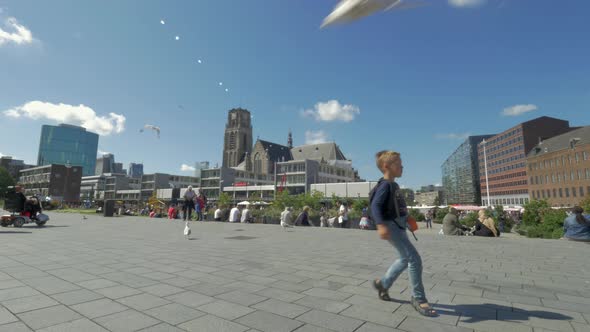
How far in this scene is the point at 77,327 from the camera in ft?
8.78

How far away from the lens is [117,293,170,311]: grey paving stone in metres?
3.29

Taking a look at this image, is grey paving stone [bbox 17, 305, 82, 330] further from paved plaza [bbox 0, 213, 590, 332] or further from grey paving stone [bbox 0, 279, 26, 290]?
grey paving stone [bbox 0, 279, 26, 290]

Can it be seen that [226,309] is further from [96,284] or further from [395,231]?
[96,284]

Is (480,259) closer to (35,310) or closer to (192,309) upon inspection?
(192,309)

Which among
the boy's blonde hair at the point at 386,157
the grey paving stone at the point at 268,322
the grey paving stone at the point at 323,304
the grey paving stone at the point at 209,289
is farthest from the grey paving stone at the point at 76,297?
the boy's blonde hair at the point at 386,157

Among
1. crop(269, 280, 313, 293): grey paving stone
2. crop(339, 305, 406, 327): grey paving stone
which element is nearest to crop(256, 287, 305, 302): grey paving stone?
crop(269, 280, 313, 293): grey paving stone

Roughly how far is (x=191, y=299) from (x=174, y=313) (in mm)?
488

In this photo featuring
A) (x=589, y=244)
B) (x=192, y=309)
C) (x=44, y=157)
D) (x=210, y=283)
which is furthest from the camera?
(x=44, y=157)

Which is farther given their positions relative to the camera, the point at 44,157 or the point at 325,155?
the point at 44,157

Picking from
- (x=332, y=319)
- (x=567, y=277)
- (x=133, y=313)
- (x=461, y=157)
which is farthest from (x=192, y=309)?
(x=461, y=157)

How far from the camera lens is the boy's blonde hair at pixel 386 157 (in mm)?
3727

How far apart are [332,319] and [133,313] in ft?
6.63

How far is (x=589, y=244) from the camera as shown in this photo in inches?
381

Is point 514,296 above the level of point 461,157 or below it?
below
